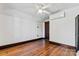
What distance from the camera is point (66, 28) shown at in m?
5.79

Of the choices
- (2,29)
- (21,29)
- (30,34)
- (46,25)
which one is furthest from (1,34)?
(46,25)

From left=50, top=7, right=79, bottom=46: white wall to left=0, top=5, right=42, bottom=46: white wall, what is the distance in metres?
2.18

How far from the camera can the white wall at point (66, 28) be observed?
5375mm

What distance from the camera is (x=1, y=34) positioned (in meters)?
5.20

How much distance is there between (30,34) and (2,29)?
3118 mm

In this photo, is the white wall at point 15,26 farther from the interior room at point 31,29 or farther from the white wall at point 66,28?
the white wall at point 66,28

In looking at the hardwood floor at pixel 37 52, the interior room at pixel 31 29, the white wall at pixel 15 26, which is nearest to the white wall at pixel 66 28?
the interior room at pixel 31 29

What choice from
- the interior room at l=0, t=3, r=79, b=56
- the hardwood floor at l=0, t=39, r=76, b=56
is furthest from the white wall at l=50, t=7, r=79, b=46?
the hardwood floor at l=0, t=39, r=76, b=56

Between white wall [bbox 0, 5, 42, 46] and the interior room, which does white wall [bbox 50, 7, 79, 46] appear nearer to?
the interior room

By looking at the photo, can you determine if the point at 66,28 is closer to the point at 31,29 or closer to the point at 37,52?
the point at 37,52

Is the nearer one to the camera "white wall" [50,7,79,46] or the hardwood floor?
the hardwood floor

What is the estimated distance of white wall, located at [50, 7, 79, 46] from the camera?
5.38 metres

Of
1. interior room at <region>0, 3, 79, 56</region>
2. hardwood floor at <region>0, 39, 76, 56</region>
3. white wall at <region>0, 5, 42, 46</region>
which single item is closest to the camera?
hardwood floor at <region>0, 39, 76, 56</region>

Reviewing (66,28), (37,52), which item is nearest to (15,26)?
(37,52)
